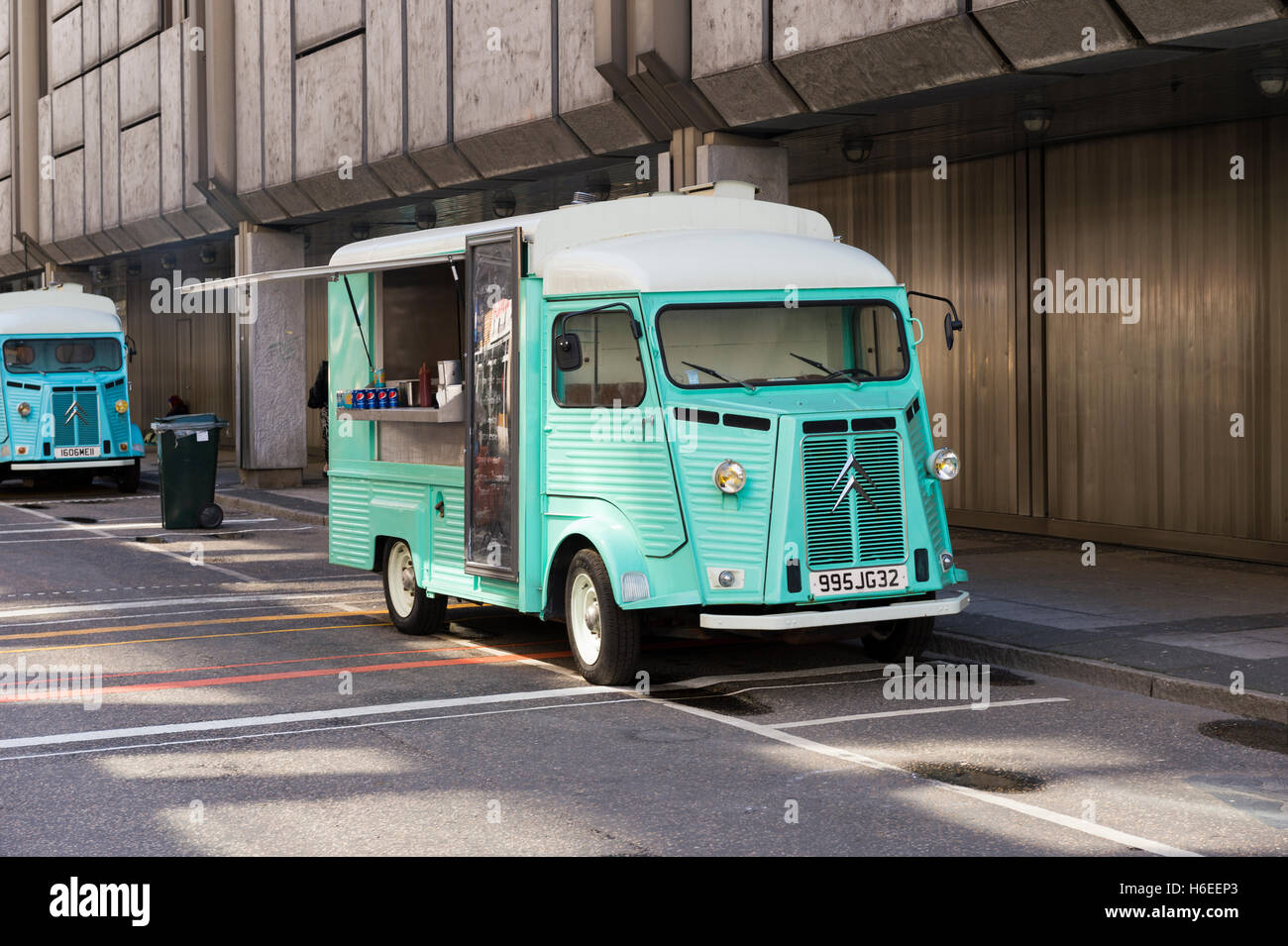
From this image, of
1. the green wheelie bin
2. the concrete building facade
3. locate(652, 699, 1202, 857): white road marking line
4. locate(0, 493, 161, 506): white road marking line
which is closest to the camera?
locate(652, 699, 1202, 857): white road marking line

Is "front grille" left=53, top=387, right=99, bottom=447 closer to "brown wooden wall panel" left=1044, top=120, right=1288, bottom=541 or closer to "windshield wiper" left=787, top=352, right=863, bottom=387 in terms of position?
"brown wooden wall panel" left=1044, top=120, right=1288, bottom=541

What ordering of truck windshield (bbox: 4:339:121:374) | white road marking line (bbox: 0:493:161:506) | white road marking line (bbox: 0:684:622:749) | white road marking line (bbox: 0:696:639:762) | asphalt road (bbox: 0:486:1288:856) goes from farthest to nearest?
1. truck windshield (bbox: 4:339:121:374)
2. white road marking line (bbox: 0:493:161:506)
3. white road marking line (bbox: 0:684:622:749)
4. white road marking line (bbox: 0:696:639:762)
5. asphalt road (bbox: 0:486:1288:856)

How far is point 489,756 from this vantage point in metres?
7.81

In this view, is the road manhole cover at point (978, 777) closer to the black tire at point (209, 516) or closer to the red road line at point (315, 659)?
the red road line at point (315, 659)

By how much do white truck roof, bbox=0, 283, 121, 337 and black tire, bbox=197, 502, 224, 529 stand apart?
23.9 feet

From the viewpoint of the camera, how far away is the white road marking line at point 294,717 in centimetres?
837

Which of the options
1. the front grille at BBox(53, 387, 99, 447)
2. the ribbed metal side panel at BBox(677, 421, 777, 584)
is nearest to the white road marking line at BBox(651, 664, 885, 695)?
the ribbed metal side panel at BBox(677, 421, 777, 584)

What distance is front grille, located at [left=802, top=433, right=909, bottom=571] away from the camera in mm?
9234

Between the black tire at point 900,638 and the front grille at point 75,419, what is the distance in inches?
742

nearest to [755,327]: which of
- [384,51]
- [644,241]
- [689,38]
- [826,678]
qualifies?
[644,241]

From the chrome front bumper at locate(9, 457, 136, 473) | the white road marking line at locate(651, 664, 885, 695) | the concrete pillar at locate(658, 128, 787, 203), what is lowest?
the white road marking line at locate(651, 664, 885, 695)

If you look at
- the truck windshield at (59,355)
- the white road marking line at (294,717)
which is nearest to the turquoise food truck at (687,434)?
the white road marking line at (294,717)

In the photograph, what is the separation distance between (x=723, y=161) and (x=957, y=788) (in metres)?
9.61

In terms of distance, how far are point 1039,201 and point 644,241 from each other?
8434 mm
